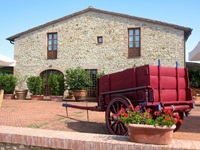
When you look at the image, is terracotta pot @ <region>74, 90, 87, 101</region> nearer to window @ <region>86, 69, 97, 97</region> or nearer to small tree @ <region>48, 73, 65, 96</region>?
small tree @ <region>48, 73, 65, 96</region>

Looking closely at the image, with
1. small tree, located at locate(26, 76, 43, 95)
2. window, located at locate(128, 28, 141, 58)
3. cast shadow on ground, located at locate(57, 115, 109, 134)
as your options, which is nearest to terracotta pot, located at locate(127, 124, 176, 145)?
cast shadow on ground, located at locate(57, 115, 109, 134)

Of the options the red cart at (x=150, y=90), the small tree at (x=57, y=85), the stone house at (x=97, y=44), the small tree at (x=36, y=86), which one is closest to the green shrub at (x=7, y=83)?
the small tree at (x=36, y=86)

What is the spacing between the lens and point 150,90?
520cm

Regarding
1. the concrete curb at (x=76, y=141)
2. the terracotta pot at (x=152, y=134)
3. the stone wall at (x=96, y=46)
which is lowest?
the concrete curb at (x=76, y=141)

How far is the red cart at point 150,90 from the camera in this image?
528 centimetres

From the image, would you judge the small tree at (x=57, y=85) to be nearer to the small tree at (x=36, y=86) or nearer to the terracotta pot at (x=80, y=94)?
the small tree at (x=36, y=86)

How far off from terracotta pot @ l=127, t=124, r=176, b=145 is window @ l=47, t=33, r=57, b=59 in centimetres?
1695

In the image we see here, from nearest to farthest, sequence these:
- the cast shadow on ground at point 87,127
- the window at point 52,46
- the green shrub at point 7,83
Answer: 1. the cast shadow on ground at point 87,127
2. the green shrub at point 7,83
3. the window at point 52,46

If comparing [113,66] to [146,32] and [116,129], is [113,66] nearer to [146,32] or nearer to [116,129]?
[146,32]

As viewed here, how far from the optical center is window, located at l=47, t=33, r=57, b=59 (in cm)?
2031

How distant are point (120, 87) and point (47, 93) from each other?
14578mm

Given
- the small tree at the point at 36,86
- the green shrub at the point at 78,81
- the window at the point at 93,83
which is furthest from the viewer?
the window at the point at 93,83

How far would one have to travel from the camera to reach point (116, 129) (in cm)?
Result: 590

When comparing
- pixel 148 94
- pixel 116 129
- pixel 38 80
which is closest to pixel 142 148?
pixel 148 94
